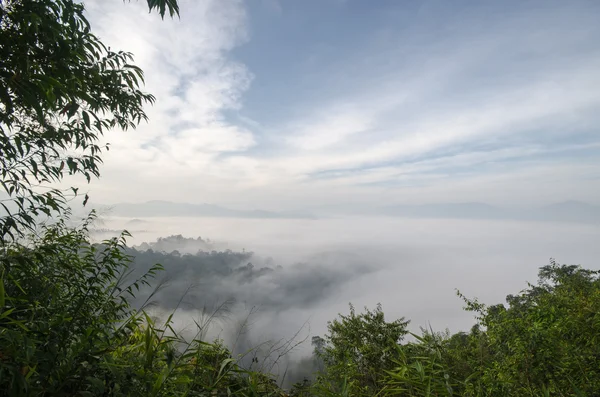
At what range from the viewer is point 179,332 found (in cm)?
263

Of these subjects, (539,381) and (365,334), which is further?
(365,334)

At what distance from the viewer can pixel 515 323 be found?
9.81 ft

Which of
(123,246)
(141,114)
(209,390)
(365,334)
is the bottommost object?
(365,334)

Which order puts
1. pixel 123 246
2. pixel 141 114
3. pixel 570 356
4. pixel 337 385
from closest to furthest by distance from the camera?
1. pixel 337 385
2. pixel 570 356
3. pixel 123 246
4. pixel 141 114

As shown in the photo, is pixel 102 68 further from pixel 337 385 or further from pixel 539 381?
pixel 539 381

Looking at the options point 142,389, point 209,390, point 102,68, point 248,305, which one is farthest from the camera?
point 102,68

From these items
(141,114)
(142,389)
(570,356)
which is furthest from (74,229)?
→ (570,356)

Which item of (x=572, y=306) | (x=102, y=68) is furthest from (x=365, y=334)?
(x=102, y=68)

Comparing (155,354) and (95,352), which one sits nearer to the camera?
(95,352)

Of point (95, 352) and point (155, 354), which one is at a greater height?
point (95, 352)

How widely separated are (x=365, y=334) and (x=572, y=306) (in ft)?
31.4

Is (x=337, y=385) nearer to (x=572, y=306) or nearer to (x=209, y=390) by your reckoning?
(x=209, y=390)

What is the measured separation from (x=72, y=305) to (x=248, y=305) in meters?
1.51

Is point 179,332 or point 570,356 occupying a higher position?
point 179,332
